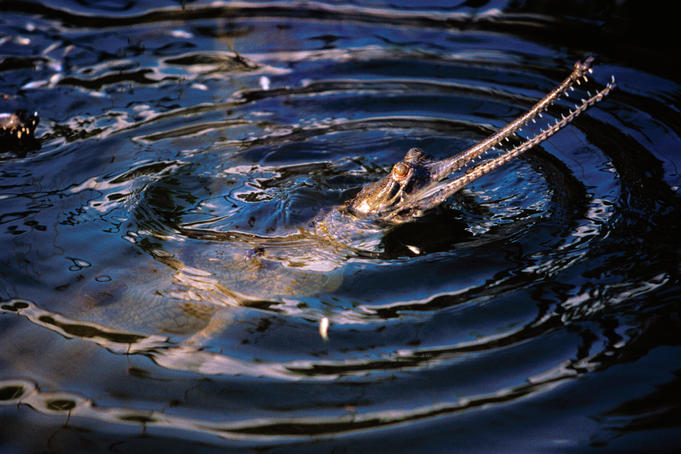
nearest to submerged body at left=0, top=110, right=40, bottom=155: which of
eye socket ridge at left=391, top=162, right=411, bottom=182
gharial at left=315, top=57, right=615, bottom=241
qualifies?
gharial at left=315, top=57, right=615, bottom=241

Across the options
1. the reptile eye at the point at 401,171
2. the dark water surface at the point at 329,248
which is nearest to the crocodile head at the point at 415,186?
the reptile eye at the point at 401,171

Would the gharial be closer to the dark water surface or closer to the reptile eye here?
the reptile eye

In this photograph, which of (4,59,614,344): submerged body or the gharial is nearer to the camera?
(4,59,614,344): submerged body

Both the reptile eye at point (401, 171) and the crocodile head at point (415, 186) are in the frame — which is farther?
the reptile eye at point (401, 171)

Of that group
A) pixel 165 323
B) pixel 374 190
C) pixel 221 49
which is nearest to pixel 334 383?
pixel 165 323

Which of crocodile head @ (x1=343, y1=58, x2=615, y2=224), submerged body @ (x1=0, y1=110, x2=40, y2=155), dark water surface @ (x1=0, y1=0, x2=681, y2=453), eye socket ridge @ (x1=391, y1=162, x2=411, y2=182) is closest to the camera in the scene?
dark water surface @ (x1=0, y1=0, x2=681, y2=453)

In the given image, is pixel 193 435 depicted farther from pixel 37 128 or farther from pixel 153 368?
pixel 37 128

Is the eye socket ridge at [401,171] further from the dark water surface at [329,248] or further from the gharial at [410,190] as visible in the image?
the dark water surface at [329,248]

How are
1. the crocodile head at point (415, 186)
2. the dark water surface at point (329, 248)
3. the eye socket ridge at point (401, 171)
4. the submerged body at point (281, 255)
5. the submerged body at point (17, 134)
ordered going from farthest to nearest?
the submerged body at point (17, 134)
the eye socket ridge at point (401, 171)
the crocodile head at point (415, 186)
the submerged body at point (281, 255)
the dark water surface at point (329, 248)
